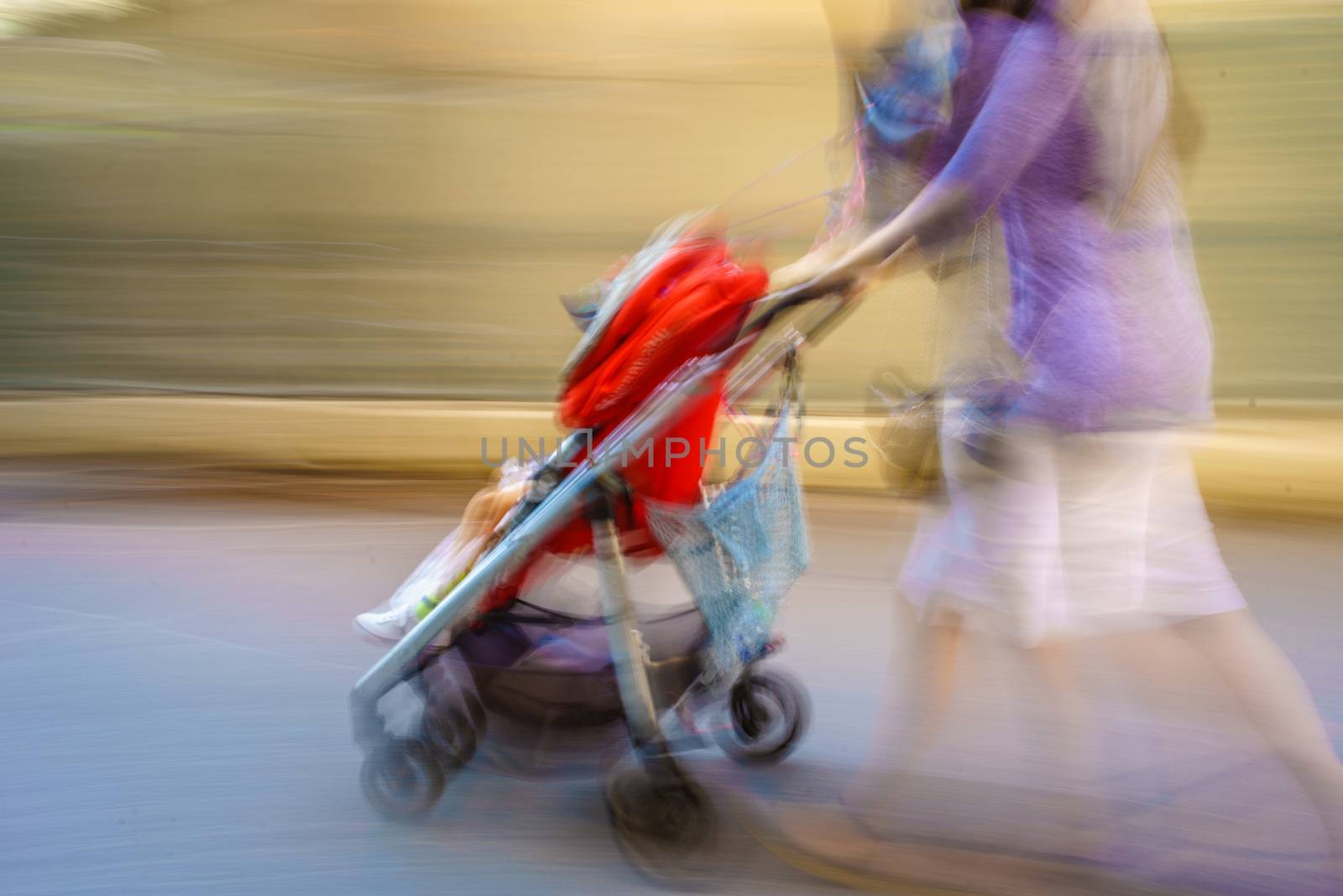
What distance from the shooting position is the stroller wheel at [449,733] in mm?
2271

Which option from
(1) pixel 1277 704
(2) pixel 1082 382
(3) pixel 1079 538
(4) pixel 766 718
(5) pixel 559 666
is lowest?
(4) pixel 766 718

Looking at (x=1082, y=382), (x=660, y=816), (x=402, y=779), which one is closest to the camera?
(x=1082, y=382)

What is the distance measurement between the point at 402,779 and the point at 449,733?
15 cm

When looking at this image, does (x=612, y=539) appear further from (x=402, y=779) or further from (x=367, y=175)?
(x=367, y=175)

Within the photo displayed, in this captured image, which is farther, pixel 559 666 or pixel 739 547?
pixel 559 666

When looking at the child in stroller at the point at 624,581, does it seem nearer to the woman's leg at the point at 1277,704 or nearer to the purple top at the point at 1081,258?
the purple top at the point at 1081,258

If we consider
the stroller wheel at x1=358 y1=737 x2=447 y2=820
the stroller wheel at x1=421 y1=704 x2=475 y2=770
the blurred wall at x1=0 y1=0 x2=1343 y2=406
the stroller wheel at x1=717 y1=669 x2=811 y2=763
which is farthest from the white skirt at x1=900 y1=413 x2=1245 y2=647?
the blurred wall at x1=0 y1=0 x2=1343 y2=406

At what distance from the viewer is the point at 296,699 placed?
3.12 meters

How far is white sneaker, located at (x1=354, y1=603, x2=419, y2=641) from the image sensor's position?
2328mm

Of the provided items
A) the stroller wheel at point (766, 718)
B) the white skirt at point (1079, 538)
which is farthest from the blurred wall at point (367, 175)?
the white skirt at point (1079, 538)

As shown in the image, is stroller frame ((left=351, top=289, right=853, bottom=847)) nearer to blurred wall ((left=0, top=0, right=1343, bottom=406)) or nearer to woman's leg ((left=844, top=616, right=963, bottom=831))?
woman's leg ((left=844, top=616, right=963, bottom=831))

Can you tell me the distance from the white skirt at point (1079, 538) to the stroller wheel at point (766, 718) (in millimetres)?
651

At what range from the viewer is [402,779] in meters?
2.33

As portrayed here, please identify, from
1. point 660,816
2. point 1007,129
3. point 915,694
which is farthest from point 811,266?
point 660,816
